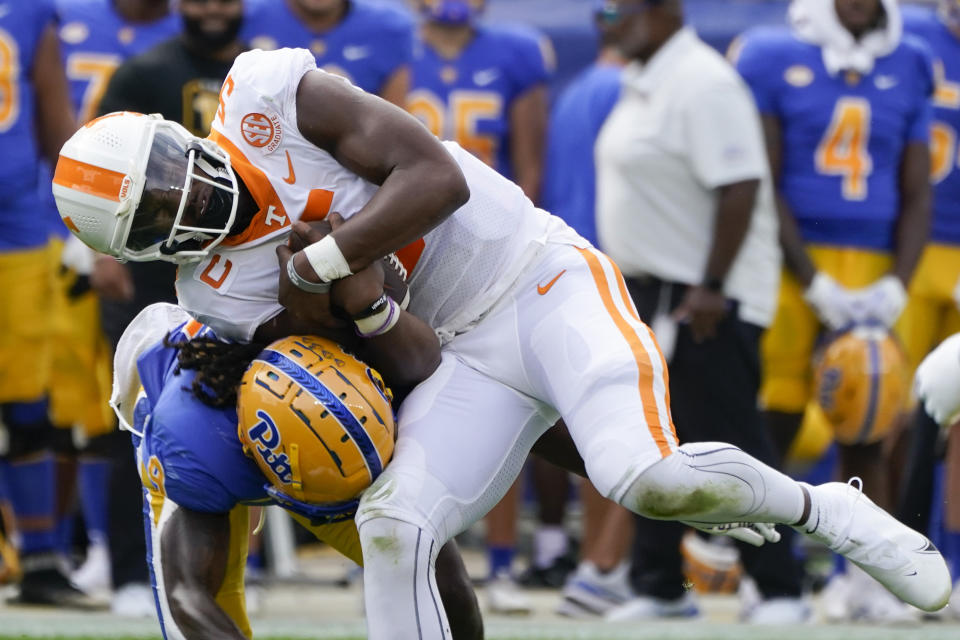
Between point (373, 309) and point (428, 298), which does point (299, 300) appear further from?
point (428, 298)

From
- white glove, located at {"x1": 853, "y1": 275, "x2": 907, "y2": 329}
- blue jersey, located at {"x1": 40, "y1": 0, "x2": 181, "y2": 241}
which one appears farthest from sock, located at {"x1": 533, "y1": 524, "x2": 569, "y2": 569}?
blue jersey, located at {"x1": 40, "y1": 0, "x2": 181, "y2": 241}

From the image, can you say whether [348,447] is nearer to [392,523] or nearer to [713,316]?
[392,523]

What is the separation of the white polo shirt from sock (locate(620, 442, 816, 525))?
2044mm

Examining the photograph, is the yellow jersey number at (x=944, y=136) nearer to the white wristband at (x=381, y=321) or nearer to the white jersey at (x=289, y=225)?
the white jersey at (x=289, y=225)

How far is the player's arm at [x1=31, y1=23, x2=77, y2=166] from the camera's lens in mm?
6480

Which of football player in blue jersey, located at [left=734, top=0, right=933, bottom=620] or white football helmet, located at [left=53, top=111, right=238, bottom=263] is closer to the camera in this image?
white football helmet, located at [left=53, top=111, right=238, bottom=263]

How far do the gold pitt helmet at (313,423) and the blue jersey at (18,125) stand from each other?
270cm

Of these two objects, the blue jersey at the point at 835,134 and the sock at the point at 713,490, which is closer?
the sock at the point at 713,490

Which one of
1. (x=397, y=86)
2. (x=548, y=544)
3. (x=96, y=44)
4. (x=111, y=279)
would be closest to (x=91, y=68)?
(x=96, y=44)

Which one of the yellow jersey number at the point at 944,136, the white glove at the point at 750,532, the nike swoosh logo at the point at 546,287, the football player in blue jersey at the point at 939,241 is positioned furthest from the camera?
the yellow jersey number at the point at 944,136

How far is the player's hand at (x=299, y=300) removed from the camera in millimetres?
3910

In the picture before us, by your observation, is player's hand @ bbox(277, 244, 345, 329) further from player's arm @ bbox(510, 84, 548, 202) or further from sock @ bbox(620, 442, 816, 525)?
player's arm @ bbox(510, 84, 548, 202)

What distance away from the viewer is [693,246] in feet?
20.2

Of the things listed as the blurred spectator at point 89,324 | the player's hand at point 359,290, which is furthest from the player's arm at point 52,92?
the player's hand at point 359,290
